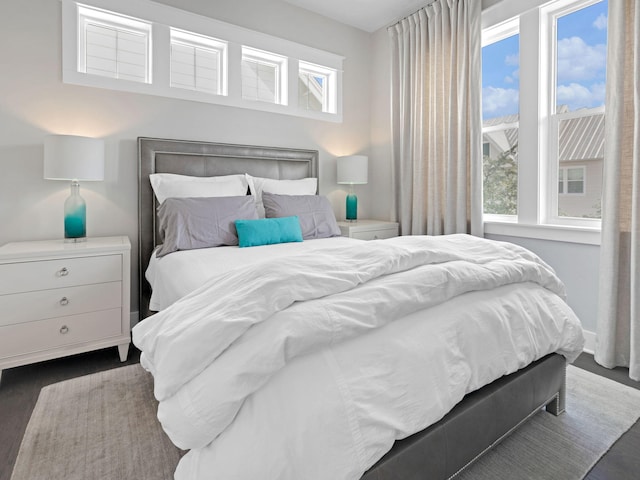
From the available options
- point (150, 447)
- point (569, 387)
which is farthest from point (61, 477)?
point (569, 387)

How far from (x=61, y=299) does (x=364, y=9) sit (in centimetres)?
350

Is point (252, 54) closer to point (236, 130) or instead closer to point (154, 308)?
point (236, 130)

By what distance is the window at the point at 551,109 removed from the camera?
2.48 meters

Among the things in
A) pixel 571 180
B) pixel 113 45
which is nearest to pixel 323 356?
pixel 571 180

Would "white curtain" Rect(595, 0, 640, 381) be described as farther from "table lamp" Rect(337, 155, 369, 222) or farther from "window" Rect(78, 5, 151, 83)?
"window" Rect(78, 5, 151, 83)

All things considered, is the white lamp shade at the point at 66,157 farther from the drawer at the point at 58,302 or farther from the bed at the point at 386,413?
the bed at the point at 386,413

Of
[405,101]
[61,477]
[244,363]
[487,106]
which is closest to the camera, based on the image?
[244,363]

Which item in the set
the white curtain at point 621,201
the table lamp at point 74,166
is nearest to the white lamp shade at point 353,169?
the white curtain at point 621,201

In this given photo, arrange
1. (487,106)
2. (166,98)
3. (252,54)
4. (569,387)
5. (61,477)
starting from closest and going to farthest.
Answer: (61,477), (569,387), (166,98), (487,106), (252,54)

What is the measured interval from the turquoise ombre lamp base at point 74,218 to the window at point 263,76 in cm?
164

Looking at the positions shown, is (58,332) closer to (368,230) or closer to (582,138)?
(368,230)

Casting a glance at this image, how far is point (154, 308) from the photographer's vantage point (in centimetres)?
215

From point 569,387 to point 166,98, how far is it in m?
3.28

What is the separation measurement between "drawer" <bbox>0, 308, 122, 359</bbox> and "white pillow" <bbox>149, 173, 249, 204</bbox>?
857 mm
